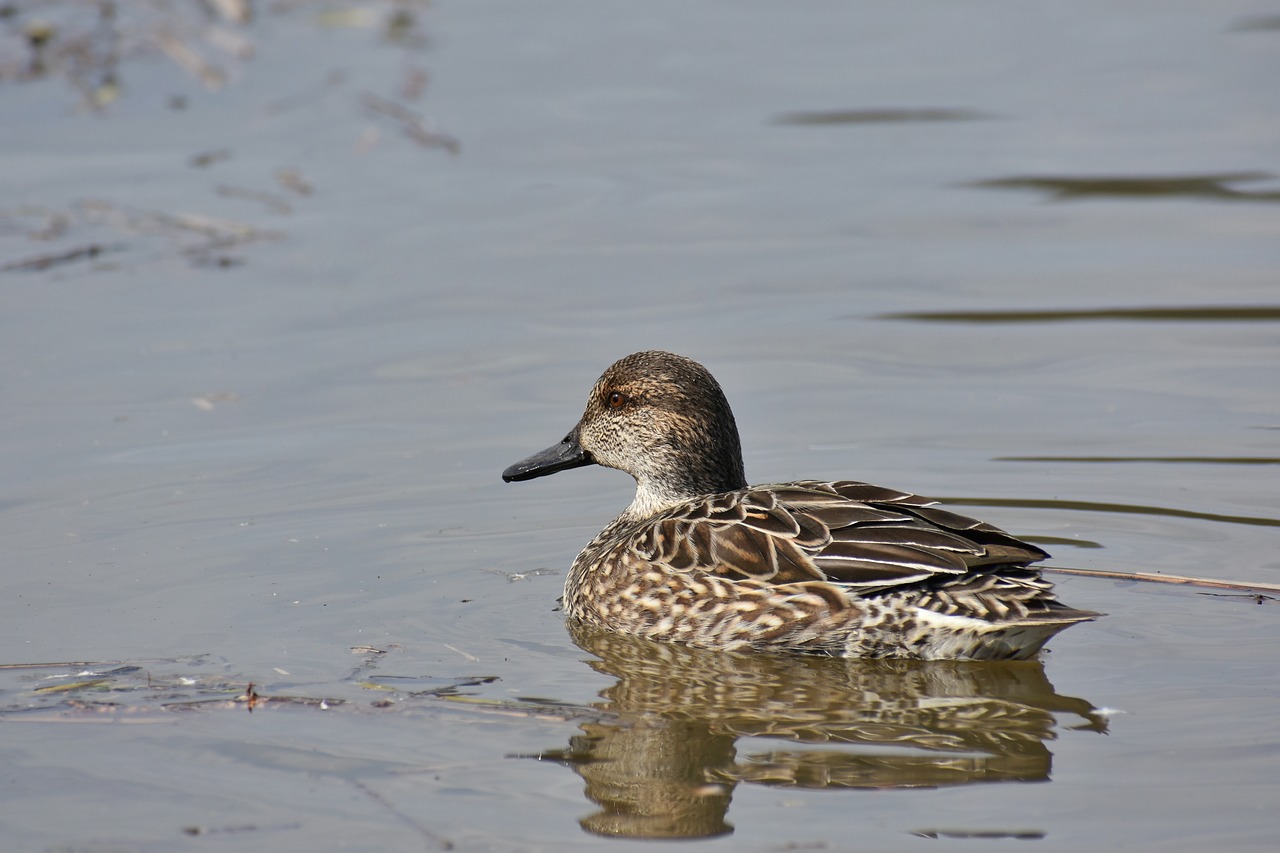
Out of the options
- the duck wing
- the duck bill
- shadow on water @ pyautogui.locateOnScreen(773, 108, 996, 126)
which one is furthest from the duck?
shadow on water @ pyautogui.locateOnScreen(773, 108, 996, 126)

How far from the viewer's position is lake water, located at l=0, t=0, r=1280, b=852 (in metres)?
5.75

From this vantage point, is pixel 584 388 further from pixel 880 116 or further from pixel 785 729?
pixel 880 116

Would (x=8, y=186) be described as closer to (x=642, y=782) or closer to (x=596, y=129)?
(x=596, y=129)

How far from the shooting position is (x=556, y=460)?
835 cm

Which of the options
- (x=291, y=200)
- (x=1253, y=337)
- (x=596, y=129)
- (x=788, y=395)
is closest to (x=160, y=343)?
(x=291, y=200)

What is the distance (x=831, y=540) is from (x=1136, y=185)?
751 cm

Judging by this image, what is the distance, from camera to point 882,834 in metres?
5.25

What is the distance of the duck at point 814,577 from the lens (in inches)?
263

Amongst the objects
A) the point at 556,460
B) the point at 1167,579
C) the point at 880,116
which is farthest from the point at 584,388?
the point at 880,116

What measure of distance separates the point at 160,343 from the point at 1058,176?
22.1 feet

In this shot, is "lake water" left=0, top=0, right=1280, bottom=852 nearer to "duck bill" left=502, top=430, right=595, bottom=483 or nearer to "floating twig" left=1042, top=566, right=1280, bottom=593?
"floating twig" left=1042, top=566, right=1280, bottom=593

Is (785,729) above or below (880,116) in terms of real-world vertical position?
below

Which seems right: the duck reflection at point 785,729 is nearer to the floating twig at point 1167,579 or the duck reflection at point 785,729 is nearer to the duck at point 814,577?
the duck at point 814,577

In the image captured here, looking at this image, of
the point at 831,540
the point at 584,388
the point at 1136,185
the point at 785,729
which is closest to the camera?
the point at 785,729
